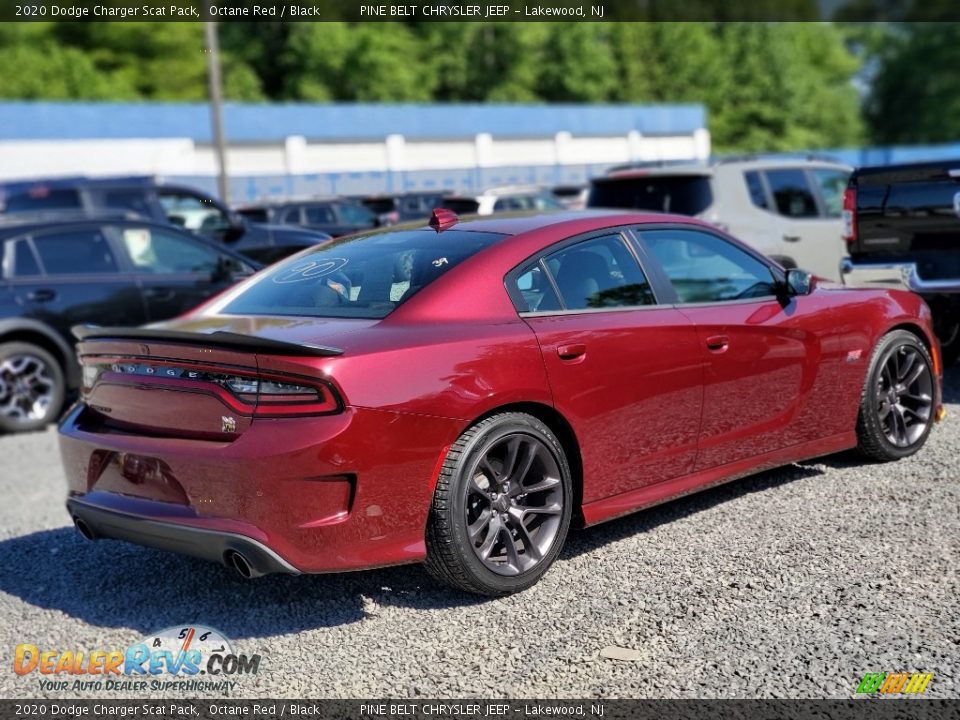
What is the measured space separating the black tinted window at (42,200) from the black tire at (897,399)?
47.9 feet

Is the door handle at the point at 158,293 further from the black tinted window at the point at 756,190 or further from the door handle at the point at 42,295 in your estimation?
the black tinted window at the point at 756,190

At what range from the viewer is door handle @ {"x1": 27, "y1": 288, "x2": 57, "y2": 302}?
956 centimetres

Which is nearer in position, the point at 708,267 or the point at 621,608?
the point at 621,608

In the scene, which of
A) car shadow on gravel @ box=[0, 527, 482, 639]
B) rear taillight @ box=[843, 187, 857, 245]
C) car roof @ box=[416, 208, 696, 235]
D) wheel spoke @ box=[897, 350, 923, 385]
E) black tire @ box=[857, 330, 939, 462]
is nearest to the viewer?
car shadow on gravel @ box=[0, 527, 482, 639]

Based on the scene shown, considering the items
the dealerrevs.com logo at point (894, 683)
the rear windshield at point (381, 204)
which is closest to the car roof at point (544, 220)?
the dealerrevs.com logo at point (894, 683)

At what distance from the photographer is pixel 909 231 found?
839cm

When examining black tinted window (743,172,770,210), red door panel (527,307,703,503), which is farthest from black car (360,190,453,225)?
red door panel (527,307,703,503)

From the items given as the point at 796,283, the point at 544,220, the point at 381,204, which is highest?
the point at 544,220

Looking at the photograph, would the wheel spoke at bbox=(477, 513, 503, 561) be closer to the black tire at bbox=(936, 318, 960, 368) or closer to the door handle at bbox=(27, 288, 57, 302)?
the black tire at bbox=(936, 318, 960, 368)

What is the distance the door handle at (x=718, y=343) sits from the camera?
17.5ft

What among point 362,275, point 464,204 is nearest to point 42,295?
point 362,275

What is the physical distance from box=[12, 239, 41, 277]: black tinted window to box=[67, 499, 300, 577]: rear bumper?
550 cm

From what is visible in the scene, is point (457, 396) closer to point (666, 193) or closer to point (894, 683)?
point (894, 683)

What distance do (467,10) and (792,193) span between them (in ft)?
183
